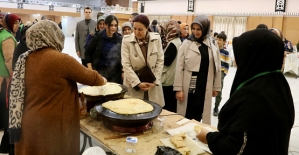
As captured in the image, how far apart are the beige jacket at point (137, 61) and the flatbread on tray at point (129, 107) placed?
2.00 ft

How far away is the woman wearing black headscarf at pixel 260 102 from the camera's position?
1.17 m

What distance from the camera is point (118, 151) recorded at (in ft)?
5.32

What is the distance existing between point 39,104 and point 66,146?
342mm

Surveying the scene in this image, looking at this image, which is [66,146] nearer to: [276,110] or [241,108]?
[241,108]

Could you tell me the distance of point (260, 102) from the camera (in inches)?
45.9

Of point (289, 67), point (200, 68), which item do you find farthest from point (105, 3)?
point (200, 68)

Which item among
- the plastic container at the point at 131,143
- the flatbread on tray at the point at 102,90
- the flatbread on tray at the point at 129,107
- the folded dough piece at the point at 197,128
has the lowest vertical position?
the plastic container at the point at 131,143

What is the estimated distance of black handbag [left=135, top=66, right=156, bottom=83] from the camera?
8.89 ft

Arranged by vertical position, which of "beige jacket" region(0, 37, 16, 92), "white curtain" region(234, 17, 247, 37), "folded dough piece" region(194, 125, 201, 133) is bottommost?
"folded dough piece" region(194, 125, 201, 133)

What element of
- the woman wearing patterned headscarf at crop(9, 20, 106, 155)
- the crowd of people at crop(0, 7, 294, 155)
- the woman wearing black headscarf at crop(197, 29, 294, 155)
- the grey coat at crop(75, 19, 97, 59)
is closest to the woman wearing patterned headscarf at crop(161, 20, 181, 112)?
the crowd of people at crop(0, 7, 294, 155)

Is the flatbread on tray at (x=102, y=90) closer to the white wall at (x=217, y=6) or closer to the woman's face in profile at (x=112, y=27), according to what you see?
the woman's face in profile at (x=112, y=27)

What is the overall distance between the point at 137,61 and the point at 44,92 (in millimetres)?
1198

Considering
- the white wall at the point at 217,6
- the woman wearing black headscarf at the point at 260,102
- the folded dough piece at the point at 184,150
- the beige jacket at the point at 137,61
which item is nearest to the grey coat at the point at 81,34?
the beige jacket at the point at 137,61

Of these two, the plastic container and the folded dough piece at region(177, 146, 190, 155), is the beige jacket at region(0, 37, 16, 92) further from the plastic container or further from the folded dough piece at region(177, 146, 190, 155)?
the folded dough piece at region(177, 146, 190, 155)
